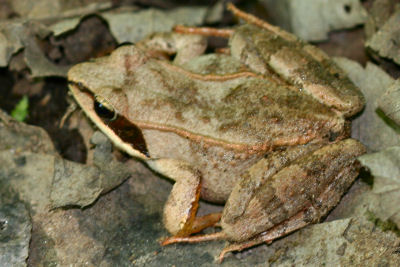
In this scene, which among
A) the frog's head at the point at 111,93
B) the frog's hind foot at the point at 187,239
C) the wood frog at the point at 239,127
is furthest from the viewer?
the frog's head at the point at 111,93

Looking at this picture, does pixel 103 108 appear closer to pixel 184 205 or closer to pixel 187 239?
pixel 184 205

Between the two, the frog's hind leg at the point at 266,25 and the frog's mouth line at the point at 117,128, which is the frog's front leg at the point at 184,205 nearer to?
the frog's mouth line at the point at 117,128

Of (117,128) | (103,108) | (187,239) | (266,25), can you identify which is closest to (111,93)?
(103,108)

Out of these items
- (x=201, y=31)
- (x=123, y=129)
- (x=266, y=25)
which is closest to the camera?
(x=123, y=129)

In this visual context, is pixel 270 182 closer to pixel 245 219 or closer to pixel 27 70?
pixel 245 219

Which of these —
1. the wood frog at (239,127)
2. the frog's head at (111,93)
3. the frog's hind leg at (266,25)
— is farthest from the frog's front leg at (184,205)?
the frog's hind leg at (266,25)

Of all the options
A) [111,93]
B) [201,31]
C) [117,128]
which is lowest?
[117,128]

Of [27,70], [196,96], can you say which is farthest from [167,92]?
[27,70]

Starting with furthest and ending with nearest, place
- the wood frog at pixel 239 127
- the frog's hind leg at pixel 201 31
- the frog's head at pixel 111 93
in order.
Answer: the frog's hind leg at pixel 201 31 → the frog's head at pixel 111 93 → the wood frog at pixel 239 127
